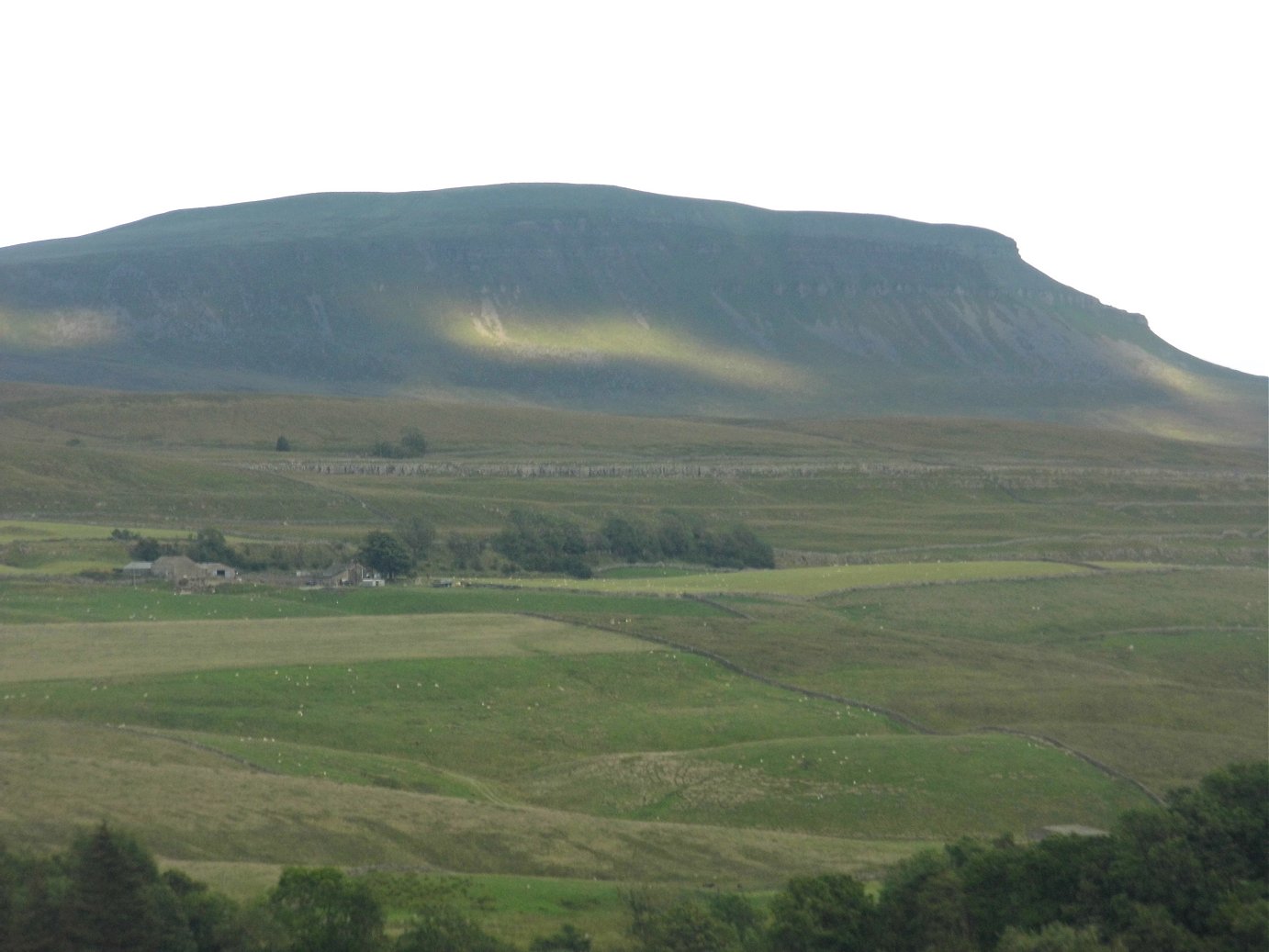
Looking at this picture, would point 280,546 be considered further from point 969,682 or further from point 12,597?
point 969,682

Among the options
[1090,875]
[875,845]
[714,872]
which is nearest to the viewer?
[1090,875]

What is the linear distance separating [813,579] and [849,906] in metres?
45.4

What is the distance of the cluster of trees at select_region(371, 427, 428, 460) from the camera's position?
132 metres

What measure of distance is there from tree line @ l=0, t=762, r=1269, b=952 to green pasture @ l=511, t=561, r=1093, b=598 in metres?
37.8

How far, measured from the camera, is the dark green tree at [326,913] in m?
24.7

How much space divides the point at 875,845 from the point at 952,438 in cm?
13309

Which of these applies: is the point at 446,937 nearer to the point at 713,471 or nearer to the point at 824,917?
the point at 824,917

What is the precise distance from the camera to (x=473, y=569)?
78000mm

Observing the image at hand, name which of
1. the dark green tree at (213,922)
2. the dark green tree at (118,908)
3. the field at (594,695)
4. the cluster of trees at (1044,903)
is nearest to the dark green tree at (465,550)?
the field at (594,695)

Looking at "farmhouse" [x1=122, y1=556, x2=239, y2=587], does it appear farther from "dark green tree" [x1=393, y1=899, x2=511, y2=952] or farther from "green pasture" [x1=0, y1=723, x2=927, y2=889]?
"dark green tree" [x1=393, y1=899, x2=511, y2=952]

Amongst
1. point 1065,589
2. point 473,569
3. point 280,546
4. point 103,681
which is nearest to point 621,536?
point 473,569

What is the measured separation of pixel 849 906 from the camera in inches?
1067

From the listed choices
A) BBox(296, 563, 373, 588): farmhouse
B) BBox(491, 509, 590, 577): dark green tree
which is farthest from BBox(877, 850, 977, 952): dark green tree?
BBox(491, 509, 590, 577): dark green tree

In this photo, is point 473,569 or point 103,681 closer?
point 103,681
